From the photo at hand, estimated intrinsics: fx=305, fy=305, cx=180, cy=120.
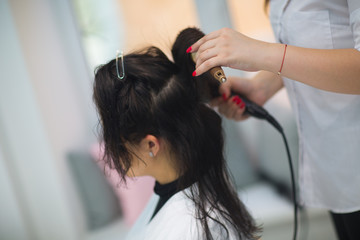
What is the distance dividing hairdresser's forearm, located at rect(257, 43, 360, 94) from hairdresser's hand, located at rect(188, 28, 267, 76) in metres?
0.02

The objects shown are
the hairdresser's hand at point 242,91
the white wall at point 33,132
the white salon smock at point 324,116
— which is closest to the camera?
the white salon smock at point 324,116

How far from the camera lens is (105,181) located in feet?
6.03

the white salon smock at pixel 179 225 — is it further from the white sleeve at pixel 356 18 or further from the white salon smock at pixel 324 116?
the white sleeve at pixel 356 18

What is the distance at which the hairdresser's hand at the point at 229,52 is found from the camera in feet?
2.03

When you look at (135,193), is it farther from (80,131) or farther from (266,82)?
(266,82)

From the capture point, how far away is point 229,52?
2.04 ft

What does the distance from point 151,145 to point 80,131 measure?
130 cm

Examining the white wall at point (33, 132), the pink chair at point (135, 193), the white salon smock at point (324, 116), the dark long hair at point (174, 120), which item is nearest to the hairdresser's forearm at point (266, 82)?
the white salon smock at point (324, 116)

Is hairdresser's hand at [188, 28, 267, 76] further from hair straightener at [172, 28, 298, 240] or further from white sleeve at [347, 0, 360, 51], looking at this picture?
white sleeve at [347, 0, 360, 51]

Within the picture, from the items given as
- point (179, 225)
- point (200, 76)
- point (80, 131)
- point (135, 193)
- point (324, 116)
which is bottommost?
point (135, 193)

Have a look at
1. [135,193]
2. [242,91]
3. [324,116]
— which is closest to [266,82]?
[242,91]

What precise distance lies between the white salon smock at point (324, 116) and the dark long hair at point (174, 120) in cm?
26

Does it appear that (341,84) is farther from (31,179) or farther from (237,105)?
(31,179)

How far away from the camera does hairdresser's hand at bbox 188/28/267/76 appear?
24.4 inches
